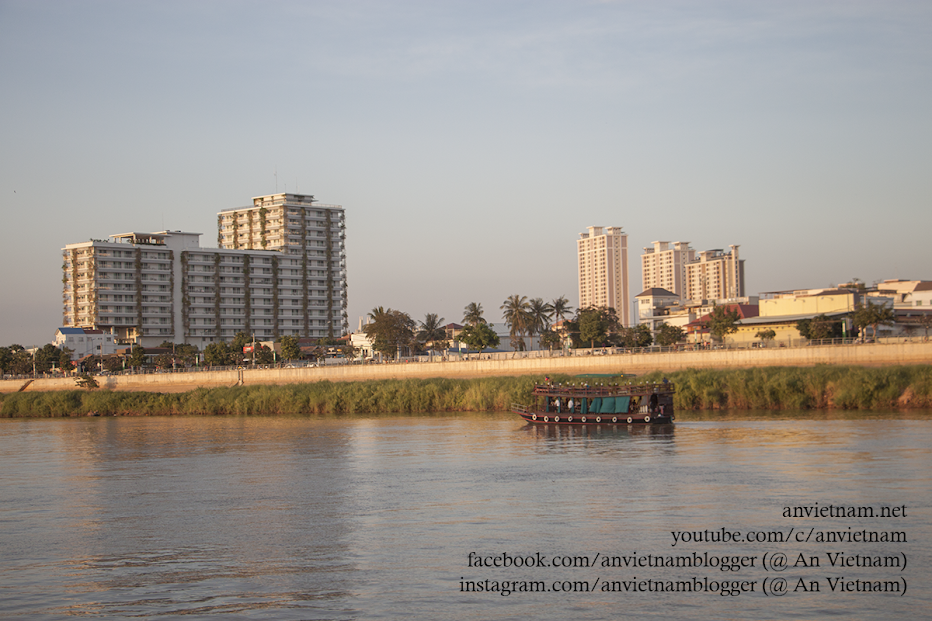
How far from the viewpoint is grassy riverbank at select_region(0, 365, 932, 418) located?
6412 centimetres

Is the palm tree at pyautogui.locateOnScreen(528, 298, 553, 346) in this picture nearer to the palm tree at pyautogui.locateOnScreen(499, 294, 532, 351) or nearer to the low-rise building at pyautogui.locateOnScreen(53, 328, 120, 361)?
the palm tree at pyautogui.locateOnScreen(499, 294, 532, 351)

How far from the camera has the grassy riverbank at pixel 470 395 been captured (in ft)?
210

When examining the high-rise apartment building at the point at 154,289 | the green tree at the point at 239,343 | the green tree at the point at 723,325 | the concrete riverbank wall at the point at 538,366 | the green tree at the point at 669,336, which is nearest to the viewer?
the concrete riverbank wall at the point at 538,366

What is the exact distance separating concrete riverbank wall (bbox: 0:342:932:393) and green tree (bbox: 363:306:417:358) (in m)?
53.8

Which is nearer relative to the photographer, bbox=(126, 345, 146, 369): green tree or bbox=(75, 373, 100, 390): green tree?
bbox=(75, 373, 100, 390): green tree

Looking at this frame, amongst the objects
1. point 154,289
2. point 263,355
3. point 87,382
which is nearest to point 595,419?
point 87,382

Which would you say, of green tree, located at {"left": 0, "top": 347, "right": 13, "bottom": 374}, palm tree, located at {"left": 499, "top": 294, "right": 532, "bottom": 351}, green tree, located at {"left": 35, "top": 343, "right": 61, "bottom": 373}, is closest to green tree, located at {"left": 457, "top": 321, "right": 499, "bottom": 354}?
palm tree, located at {"left": 499, "top": 294, "right": 532, "bottom": 351}

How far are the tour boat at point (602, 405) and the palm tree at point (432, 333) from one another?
109134 millimetres

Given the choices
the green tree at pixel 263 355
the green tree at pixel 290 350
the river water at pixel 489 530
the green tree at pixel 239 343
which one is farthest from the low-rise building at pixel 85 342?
the river water at pixel 489 530

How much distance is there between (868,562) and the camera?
23.0m

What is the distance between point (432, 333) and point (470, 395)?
312ft

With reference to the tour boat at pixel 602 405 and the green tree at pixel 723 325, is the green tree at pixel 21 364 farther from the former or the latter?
the tour boat at pixel 602 405

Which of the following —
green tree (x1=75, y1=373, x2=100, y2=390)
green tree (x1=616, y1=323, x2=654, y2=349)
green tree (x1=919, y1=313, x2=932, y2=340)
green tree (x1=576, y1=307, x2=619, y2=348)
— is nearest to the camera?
green tree (x1=919, y1=313, x2=932, y2=340)

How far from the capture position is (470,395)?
82.3 meters
